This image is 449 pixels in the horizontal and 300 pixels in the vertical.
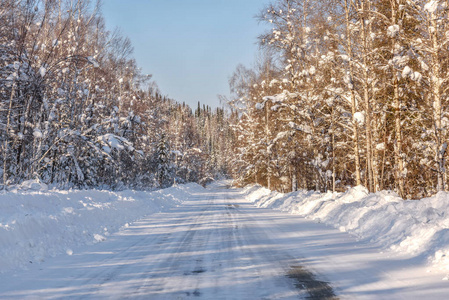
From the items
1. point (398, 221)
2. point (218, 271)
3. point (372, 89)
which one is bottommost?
point (218, 271)

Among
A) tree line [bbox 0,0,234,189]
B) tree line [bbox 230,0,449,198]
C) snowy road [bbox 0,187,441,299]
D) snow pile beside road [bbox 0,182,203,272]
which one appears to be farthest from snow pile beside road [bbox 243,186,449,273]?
tree line [bbox 0,0,234,189]

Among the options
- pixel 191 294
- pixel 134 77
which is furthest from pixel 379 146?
pixel 134 77

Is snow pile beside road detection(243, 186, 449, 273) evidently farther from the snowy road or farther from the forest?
the forest

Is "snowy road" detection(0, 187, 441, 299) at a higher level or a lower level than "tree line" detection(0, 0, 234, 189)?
lower

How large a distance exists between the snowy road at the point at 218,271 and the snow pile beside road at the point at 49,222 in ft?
1.79

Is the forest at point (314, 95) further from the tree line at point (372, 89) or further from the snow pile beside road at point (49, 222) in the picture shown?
the snow pile beside road at point (49, 222)

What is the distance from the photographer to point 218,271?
233 inches

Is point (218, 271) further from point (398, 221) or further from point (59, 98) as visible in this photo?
point (59, 98)

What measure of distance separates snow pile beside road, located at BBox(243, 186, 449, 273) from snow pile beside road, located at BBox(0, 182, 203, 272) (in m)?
6.94

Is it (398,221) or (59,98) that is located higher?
(59,98)

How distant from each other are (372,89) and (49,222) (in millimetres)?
13869

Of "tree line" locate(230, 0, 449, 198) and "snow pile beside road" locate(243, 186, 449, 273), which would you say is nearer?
"snow pile beside road" locate(243, 186, 449, 273)

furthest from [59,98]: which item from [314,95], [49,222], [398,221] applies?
[398,221]

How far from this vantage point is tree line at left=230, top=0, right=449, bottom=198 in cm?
1210
